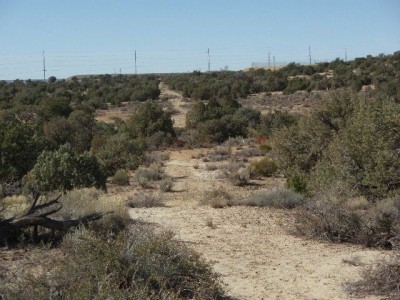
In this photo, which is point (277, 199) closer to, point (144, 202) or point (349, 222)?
point (144, 202)

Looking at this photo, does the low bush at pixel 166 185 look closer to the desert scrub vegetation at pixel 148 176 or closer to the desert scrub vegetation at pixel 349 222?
the desert scrub vegetation at pixel 148 176

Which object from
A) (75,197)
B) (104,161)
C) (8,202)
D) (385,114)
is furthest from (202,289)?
(104,161)

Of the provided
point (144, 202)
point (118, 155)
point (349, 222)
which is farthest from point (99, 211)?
point (118, 155)

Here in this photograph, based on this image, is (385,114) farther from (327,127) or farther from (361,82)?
(361,82)

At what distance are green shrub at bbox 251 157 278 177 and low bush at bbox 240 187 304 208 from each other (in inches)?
226

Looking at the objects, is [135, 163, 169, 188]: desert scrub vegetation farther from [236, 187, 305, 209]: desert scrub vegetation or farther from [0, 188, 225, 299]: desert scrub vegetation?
[0, 188, 225, 299]: desert scrub vegetation

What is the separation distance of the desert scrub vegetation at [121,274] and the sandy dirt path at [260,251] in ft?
2.50

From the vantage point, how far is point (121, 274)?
24.2 feet

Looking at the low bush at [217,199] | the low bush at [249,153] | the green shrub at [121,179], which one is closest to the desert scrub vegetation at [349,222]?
the low bush at [217,199]

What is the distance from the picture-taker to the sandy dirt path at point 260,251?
8852 mm

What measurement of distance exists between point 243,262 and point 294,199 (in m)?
5.95

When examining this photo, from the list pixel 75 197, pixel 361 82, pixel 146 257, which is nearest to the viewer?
pixel 146 257

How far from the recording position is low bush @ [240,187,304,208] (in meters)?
15.9

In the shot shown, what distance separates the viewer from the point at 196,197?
18344 millimetres
